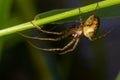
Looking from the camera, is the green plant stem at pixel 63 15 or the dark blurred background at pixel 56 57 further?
the dark blurred background at pixel 56 57

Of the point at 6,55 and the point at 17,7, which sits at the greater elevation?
the point at 17,7

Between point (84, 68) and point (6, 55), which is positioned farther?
point (84, 68)

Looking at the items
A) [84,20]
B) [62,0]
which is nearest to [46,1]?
[62,0]

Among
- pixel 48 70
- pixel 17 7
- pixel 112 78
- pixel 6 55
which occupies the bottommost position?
pixel 112 78

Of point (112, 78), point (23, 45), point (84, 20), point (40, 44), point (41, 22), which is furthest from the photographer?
point (112, 78)

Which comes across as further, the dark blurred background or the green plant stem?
the dark blurred background

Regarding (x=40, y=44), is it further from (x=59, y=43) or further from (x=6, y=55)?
(x=6, y=55)

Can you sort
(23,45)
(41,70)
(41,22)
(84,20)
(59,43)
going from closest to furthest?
(41,22) < (84,20) < (41,70) < (59,43) < (23,45)

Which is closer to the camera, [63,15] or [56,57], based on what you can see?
[63,15]
